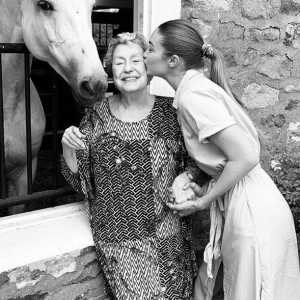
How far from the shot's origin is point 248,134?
206cm

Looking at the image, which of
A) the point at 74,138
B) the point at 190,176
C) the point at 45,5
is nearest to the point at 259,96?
the point at 190,176

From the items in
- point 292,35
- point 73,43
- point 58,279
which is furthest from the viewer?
point 292,35

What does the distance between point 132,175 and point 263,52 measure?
1.66m

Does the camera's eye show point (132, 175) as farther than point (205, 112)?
Yes

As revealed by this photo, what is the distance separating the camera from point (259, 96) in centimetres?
345

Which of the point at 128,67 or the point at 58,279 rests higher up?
the point at 128,67

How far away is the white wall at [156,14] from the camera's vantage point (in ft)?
8.93

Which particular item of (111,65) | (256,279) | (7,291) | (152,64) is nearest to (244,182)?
(256,279)

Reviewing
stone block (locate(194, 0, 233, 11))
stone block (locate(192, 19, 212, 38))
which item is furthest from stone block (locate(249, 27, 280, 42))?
stone block (locate(192, 19, 212, 38))

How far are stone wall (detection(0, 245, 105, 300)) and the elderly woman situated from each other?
126mm

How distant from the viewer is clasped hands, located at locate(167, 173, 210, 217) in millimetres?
2150

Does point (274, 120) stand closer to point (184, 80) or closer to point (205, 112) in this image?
point (184, 80)

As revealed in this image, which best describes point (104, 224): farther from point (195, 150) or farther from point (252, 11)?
point (252, 11)

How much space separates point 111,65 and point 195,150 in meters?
0.56
